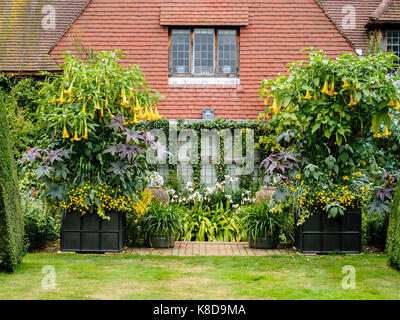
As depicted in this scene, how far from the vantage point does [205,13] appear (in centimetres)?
1530

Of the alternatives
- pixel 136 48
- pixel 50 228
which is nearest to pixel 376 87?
pixel 50 228

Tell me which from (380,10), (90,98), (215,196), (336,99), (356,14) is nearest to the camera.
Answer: (90,98)

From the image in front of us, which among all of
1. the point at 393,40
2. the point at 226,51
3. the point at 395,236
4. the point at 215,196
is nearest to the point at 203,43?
the point at 226,51

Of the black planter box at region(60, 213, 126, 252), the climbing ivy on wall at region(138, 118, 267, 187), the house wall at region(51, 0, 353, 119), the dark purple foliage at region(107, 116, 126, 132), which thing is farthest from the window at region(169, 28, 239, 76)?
the black planter box at region(60, 213, 126, 252)

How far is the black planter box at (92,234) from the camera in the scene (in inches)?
325

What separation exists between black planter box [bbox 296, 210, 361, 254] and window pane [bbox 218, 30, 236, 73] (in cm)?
816

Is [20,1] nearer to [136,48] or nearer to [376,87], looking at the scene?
[136,48]

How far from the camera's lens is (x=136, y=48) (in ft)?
51.3

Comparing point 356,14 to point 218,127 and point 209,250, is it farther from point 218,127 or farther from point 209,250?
point 209,250

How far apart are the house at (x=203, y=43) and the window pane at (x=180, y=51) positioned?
30 mm

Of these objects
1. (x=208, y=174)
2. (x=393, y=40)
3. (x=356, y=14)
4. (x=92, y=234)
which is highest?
(x=356, y=14)

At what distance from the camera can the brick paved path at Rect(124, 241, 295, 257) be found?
8438mm

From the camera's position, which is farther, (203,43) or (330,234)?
(203,43)

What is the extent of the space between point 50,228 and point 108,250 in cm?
125
